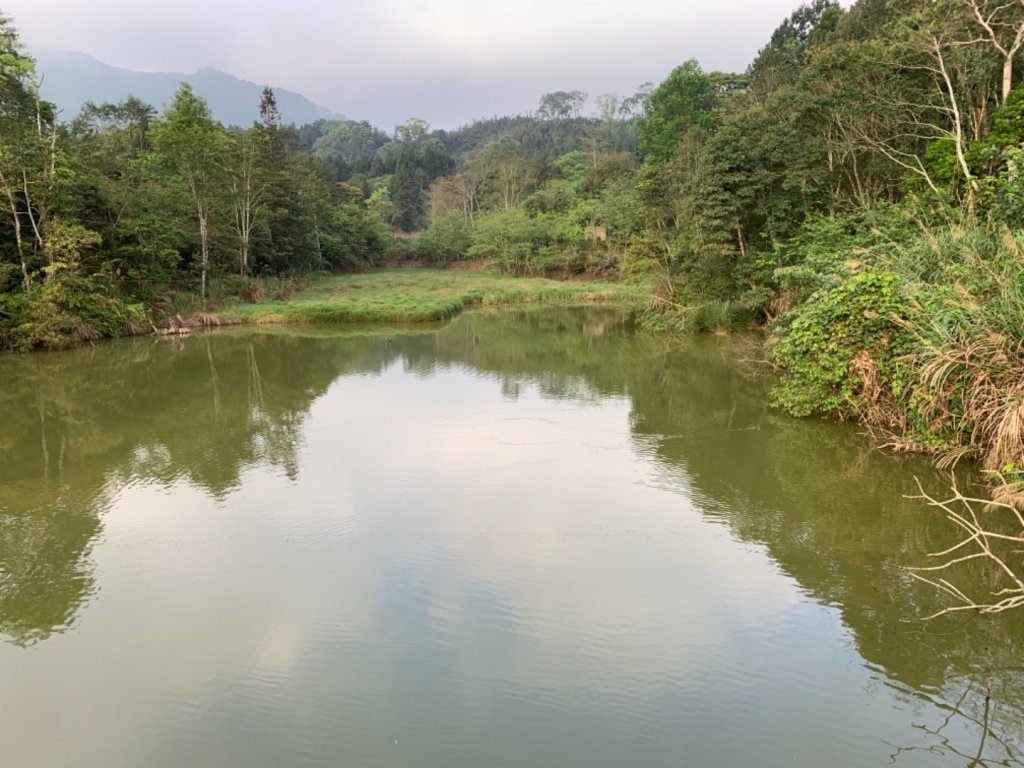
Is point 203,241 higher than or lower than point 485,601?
higher

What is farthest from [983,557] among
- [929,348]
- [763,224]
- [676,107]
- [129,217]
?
[676,107]

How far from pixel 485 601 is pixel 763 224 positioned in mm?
15321

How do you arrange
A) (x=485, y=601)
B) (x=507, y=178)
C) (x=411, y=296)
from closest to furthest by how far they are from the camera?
1. (x=485, y=601)
2. (x=411, y=296)
3. (x=507, y=178)

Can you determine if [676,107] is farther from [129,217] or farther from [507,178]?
[129,217]

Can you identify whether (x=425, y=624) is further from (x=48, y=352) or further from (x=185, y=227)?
(x=185, y=227)

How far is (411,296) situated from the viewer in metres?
29.7

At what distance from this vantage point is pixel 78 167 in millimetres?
19609

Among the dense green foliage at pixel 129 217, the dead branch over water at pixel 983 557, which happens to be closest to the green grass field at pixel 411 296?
the dense green foliage at pixel 129 217

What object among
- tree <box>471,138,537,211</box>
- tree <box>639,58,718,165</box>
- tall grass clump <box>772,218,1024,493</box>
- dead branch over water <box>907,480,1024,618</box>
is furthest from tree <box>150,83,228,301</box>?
tree <box>471,138,537,211</box>

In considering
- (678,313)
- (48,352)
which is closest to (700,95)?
(678,313)

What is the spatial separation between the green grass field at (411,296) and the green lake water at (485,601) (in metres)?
14.8

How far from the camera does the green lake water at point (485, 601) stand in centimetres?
364

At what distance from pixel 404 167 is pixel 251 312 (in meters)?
43.4

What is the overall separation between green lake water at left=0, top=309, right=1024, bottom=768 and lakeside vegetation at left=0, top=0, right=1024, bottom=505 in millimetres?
1195
